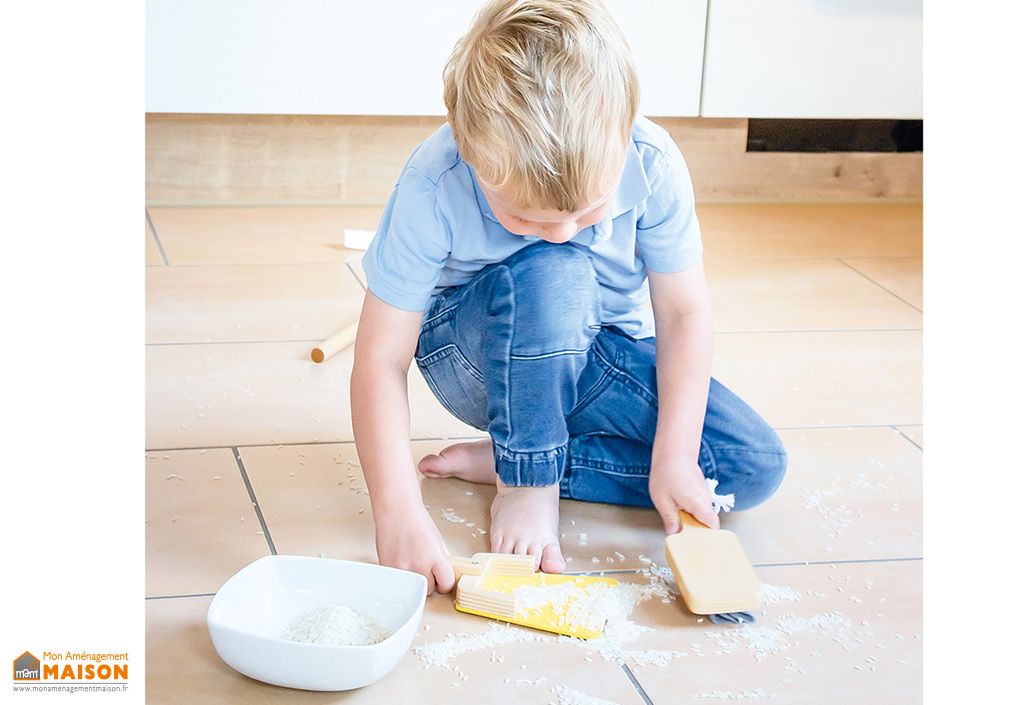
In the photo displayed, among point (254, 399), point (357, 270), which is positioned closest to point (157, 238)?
point (357, 270)

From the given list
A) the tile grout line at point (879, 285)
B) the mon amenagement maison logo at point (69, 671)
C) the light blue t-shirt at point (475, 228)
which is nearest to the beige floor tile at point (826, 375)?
the tile grout line at point (879, 285)

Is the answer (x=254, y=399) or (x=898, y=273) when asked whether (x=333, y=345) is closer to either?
(x=254, y=399)

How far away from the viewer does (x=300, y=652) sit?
0.69 metres

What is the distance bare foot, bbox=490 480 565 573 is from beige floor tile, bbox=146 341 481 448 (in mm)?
201

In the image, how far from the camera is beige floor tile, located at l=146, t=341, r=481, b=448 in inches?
43.6

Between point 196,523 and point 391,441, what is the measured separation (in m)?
0.19

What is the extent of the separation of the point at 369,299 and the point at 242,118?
1.11 m

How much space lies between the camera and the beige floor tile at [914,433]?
1147 mm

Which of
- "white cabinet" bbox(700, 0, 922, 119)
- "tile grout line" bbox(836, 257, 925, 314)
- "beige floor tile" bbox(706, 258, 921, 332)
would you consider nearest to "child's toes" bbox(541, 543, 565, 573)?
"beige floor tile" bbox(706, 258, 921, 332)

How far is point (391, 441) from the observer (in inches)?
34.2

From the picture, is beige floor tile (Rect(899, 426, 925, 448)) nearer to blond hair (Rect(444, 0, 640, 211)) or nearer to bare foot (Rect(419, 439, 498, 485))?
bare foot (Rect(419, 439, 498, 485))

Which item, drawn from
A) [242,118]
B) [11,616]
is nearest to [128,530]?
[11,616]
